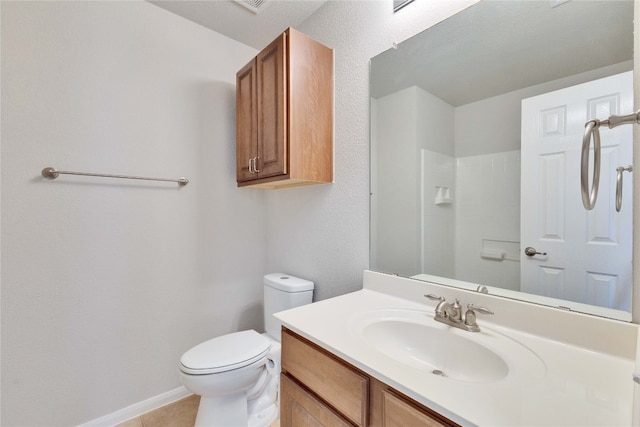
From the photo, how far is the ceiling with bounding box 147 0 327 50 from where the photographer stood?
1.55m

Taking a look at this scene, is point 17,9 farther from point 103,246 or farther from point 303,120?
point 303,120

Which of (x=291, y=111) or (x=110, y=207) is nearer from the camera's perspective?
(x=291, y=111)

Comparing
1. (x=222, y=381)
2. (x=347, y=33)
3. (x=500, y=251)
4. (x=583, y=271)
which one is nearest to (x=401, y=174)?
(x=500, y=251)

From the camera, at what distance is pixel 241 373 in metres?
1.27

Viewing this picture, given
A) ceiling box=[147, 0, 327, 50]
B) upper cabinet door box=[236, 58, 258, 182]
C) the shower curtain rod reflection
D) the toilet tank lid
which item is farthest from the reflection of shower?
the shower curtain rod reflection

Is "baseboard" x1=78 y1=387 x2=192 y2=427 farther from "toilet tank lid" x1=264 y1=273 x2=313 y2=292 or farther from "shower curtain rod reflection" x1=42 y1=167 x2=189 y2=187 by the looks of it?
"shower curtain rod reflection" x1=42 y1=167 x2=189 y2=187

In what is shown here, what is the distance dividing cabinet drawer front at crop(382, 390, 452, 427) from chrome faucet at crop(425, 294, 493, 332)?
1.25 feet

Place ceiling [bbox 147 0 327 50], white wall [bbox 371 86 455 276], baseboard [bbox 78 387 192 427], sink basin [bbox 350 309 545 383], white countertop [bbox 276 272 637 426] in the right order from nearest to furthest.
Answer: white countertop [bbox 276 272 637 426], sink basin [bbox 350 309 545 383], white wall [bbox 371 86 455 276], baseboard [bbox 78 387 192 427], ceiling [bbox 147 0 327 50]

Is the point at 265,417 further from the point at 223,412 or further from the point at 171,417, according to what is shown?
the point at 171,417

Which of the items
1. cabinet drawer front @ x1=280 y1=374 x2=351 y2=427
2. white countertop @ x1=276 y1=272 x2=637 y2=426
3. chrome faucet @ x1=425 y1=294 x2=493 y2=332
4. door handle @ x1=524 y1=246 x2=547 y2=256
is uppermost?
door handle @ x1=524 y1=246 x2=547 y2=256

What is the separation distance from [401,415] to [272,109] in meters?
1.33

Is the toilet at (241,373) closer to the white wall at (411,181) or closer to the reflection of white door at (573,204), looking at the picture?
the white wall at (411,181)

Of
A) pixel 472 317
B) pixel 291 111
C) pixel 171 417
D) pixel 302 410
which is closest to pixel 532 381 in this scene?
pixel 472 317

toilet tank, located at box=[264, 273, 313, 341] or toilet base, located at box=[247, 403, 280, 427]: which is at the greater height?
toilet tank, located at box=[264, 273, 313, 341]
